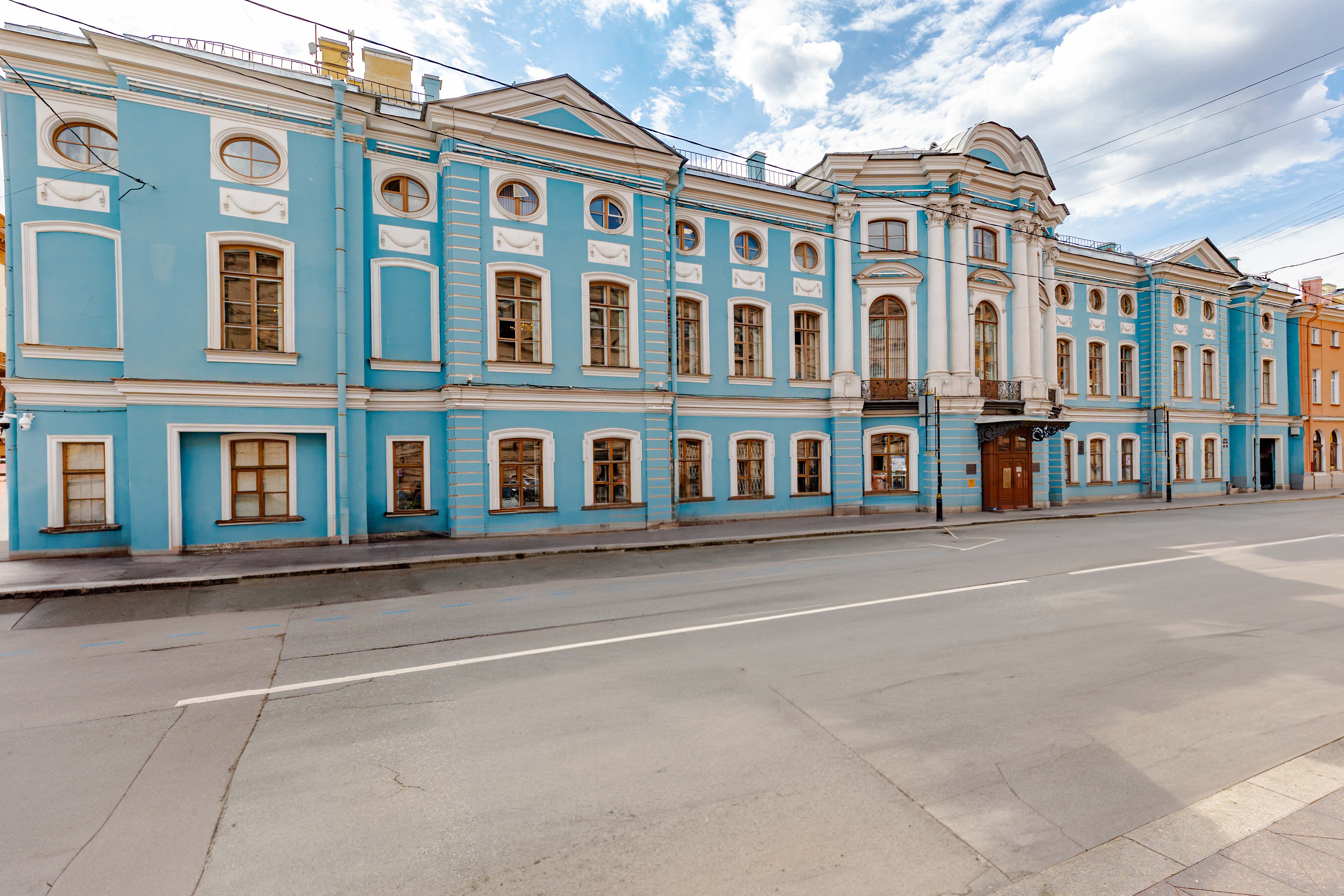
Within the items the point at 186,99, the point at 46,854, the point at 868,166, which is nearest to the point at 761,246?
the point at 868,166

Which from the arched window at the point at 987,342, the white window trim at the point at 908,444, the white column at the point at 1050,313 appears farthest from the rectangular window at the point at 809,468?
the white column at the point at 1050,313

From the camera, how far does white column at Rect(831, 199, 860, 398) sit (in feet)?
66.4

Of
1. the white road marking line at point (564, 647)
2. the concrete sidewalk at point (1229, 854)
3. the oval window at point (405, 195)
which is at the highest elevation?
the oval window at point (405, 195)

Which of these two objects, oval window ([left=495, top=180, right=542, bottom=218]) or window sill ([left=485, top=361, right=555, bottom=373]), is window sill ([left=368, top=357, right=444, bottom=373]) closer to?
window sill ([left=485, top=361, right=555, bottom=373])

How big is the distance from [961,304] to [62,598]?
24.1 metres

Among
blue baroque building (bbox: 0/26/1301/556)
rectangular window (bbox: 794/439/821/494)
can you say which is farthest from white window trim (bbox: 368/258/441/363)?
rectangular window (bbox: 794/439/821/494)

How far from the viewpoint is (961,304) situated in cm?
2072

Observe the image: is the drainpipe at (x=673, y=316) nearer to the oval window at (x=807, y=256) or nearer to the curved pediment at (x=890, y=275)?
the oval window at (x=807, y=256)

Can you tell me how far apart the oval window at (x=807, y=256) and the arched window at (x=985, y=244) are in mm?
5923

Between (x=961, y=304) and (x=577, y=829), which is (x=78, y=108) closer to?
(x=577, y=829)

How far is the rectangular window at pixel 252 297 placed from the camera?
13305 millimetres

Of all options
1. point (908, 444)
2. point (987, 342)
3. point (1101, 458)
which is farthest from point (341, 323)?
point (1101, 458)

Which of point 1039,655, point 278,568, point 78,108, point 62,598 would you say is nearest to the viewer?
point 1039,655

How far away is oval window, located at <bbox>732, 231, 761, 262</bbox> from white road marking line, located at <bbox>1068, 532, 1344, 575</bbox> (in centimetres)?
1303
